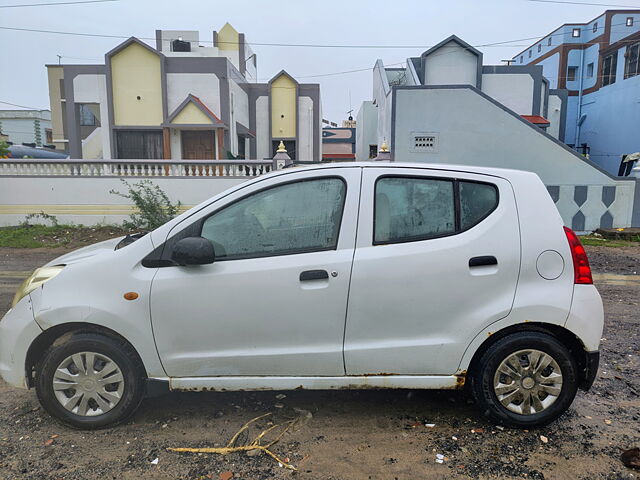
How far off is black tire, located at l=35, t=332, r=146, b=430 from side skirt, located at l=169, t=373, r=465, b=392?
0.25m

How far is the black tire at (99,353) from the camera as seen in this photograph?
3037 mm

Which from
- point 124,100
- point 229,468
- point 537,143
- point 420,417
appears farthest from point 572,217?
point 124,100

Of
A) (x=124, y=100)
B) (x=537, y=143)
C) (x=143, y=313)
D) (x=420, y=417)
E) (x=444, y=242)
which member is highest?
(x=124, y=100)

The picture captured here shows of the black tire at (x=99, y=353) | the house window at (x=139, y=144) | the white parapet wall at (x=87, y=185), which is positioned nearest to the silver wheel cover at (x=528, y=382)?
the black tire at (x=99, y=353)

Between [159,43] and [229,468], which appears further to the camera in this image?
[159,43]

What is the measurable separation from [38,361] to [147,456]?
1038 mm

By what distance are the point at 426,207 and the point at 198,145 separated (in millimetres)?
16778

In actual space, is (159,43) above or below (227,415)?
above

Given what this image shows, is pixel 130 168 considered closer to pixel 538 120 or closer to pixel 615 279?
pixel 615 279

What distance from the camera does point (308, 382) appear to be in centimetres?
310

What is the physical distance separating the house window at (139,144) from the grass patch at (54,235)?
625 centimetres

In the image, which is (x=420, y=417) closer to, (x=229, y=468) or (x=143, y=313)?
(x=229, y=468)

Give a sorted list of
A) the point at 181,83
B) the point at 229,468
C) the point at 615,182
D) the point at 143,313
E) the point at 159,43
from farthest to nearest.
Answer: the point at 159,43, the point at 181,83, the point at 615,182, the point at 143,313, the point at 229,468

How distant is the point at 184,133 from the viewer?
60.4 ft
